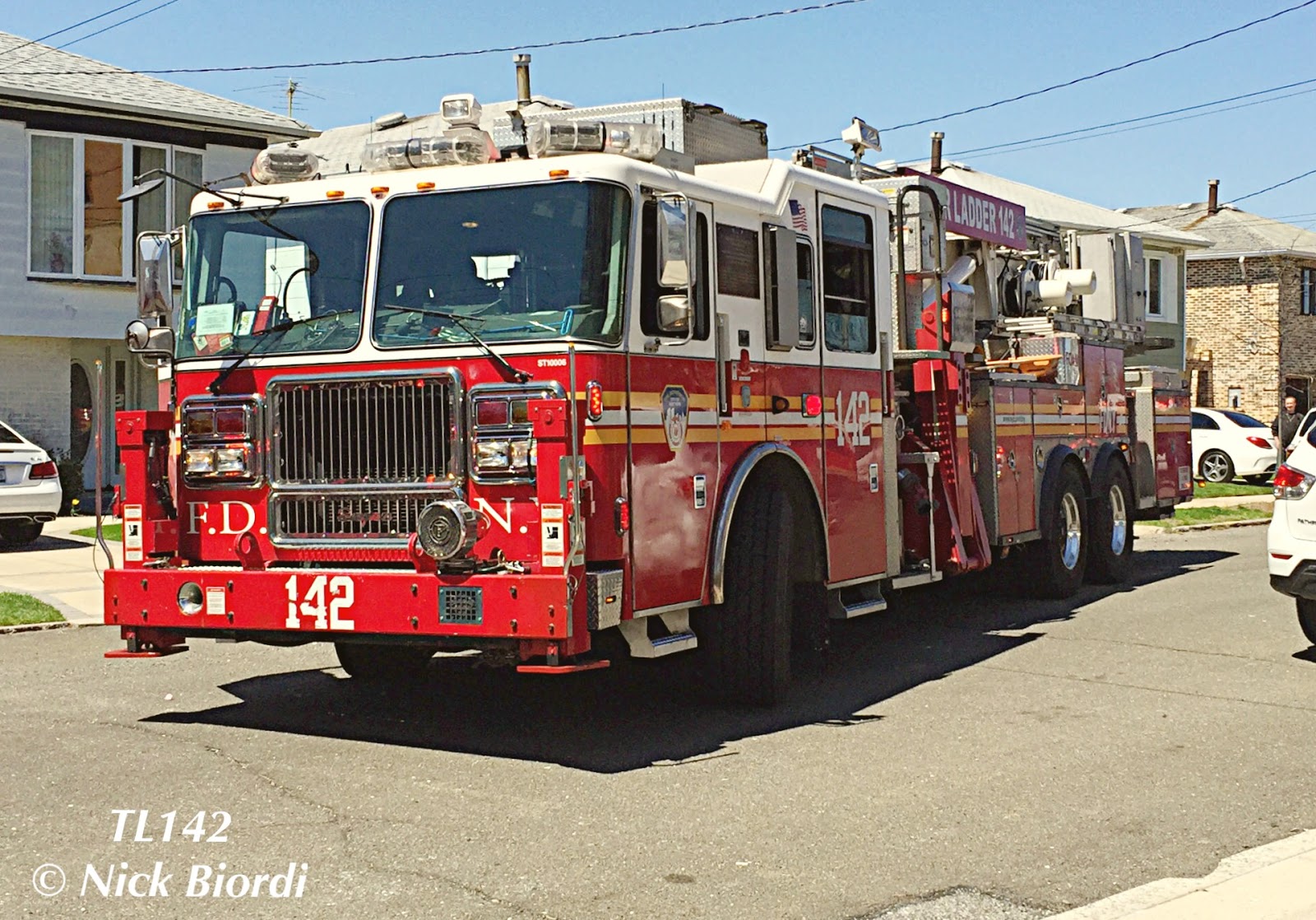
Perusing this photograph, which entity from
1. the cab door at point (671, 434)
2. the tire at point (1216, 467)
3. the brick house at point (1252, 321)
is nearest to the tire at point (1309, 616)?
the cab door at point (671, 434)

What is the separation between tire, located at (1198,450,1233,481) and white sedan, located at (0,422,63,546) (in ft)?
67.3

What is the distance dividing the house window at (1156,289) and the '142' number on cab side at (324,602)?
35383mm

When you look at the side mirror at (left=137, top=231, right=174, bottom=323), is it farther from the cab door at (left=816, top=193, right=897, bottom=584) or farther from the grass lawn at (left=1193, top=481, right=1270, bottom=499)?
the grass lawn at (left=1193, top=481, right=1270, bottom=499)

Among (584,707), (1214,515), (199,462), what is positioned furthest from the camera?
(1214,515)

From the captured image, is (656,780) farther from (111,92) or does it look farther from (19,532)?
(111,92)

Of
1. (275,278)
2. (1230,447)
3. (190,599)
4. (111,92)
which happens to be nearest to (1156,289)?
(1230,447)

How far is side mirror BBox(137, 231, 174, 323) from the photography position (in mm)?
7949

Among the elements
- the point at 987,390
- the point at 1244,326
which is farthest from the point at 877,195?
the point at 1244,326

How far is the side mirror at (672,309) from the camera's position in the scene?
7.44 m

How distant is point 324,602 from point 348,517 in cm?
46

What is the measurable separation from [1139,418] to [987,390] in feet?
13.4

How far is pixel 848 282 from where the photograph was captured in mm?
9484

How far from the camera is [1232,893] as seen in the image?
17.0ft

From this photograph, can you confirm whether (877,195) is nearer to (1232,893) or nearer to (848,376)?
(848,376)
